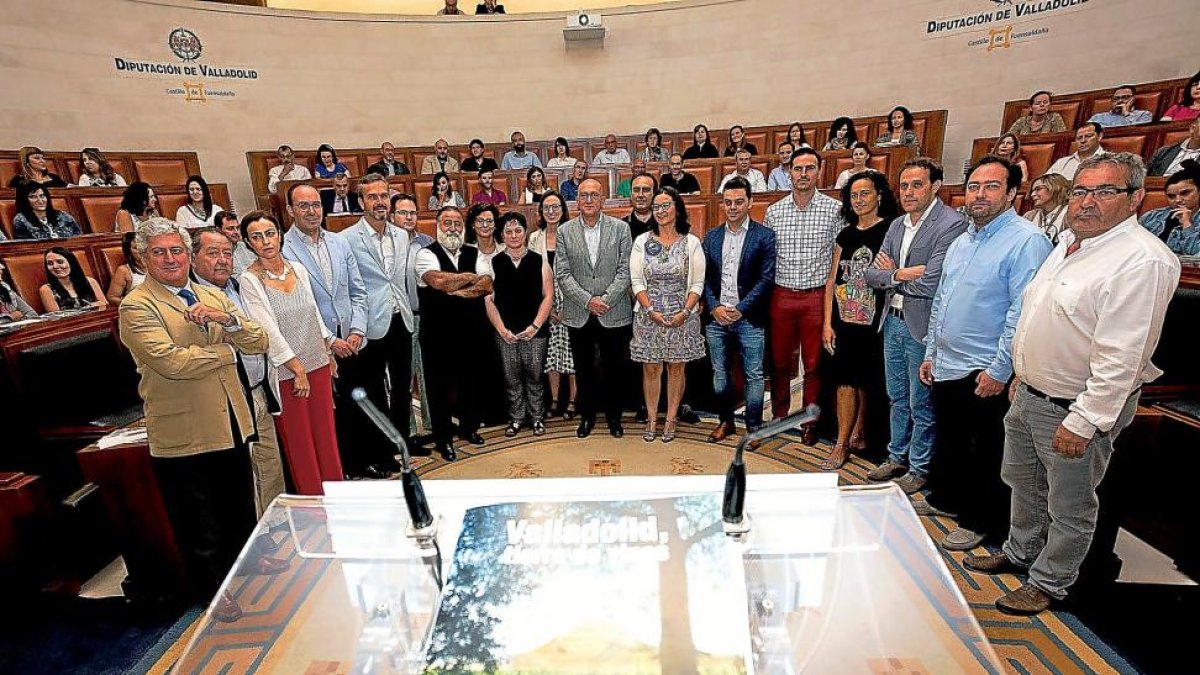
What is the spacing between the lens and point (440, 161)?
324 inches

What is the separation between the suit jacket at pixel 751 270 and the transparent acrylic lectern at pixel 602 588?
1926 mm

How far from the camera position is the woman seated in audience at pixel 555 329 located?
355 centimetres

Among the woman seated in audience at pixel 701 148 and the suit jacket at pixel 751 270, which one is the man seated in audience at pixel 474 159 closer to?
the woman seated in audience at pixel 701 148

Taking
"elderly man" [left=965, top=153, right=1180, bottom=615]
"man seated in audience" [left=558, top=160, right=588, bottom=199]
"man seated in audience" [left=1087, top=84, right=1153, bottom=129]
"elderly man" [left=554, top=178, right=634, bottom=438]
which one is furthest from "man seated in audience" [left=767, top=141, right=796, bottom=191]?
"elderly man" [left=965, top=153, right=1180, bottom=615]

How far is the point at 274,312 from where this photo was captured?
2361 millimetres

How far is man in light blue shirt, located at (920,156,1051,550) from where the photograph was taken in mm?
2152

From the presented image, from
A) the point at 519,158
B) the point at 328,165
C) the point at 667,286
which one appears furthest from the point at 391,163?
the point at 667,286

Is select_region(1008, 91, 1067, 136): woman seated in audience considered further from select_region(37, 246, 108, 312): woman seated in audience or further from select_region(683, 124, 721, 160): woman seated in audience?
select_region(37, 246, 108, 312): woman seated in audience

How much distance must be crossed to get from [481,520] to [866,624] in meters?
0.82

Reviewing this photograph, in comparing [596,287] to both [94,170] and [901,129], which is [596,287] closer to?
[901,129]

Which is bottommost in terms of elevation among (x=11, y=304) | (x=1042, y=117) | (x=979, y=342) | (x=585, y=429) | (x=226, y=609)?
(x=585, y=429)

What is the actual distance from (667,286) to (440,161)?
6.14 meters

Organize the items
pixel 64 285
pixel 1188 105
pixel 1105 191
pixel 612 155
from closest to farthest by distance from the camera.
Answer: pixel 1105 191, pixel 64 285, pixel 1188 105, pixel 612 155

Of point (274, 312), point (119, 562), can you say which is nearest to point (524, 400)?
point (274, 312)
